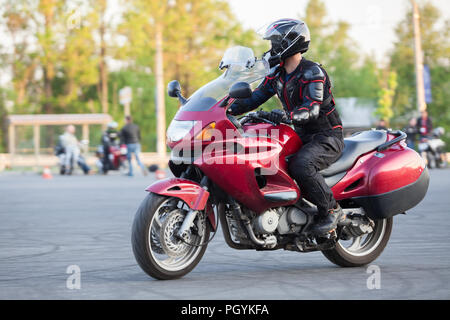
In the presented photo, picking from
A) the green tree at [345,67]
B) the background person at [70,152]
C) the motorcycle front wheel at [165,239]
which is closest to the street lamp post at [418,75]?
the background person at [70,152]

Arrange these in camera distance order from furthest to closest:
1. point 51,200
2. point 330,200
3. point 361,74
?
1. point 361,74
2. point 51,200
3. point 330,200

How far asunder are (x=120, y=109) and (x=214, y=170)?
5165cm

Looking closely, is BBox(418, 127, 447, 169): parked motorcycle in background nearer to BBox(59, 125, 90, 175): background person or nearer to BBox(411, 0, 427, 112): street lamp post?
BBox(411, 0, 427, 112): street lamp post

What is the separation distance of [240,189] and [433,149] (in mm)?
Answer: 20931

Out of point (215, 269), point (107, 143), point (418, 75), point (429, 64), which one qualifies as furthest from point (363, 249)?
point (429, 64)

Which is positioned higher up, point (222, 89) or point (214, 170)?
point (222, 89)

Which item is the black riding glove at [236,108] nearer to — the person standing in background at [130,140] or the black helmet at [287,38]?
the black helmet at [287,38]

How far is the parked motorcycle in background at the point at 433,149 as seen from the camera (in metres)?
26.1

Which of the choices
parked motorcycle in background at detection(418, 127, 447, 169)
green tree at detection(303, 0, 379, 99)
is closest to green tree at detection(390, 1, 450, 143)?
green tree at detection(303, 0, 379, 99)

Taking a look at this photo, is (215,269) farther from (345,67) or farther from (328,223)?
(345,67)

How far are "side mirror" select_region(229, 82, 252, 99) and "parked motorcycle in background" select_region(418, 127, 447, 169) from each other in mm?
20682
